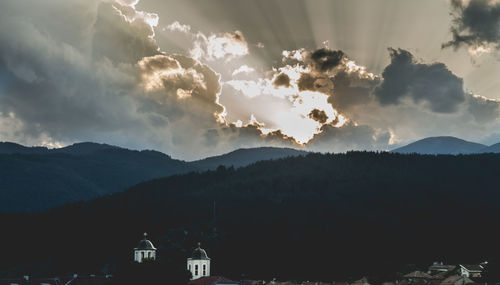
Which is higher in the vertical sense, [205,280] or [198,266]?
[198,266]

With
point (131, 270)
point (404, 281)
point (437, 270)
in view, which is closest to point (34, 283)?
point (131, 270)

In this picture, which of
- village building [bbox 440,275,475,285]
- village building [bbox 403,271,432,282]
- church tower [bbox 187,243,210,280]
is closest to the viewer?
village building [bbox 440,275,475,285]

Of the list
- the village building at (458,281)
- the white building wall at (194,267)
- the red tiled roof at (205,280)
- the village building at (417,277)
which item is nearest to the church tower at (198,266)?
the white building wall at (194,267)

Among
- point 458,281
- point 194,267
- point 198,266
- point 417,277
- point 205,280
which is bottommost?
point 458,281

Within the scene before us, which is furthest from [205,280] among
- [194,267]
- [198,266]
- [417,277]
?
[417,277]

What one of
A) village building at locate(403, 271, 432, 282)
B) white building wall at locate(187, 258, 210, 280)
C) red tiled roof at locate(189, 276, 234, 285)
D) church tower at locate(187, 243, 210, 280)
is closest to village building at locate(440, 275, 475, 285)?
village building at locate(403, 271, 432, 282)

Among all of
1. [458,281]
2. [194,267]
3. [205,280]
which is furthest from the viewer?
[194,267]

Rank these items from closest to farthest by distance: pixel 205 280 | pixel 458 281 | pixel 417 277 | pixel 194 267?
pixel 458 281 < pixel 205 280 < pixel 194 267 < pixel 417 277

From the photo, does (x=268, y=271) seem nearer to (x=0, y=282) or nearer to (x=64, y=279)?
(x=64, y=279)

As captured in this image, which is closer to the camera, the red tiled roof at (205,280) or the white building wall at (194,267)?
the red tiled roof at (205,280)

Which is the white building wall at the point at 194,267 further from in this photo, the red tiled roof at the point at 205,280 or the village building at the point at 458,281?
the village building at the point at 458,281

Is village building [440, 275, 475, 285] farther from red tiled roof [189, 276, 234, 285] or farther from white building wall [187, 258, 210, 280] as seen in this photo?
white building wall [187, 258, 210, 280]

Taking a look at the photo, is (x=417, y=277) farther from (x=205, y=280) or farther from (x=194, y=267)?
(x=194, y=267)

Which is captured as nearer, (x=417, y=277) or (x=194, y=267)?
(x=194, y=267)
